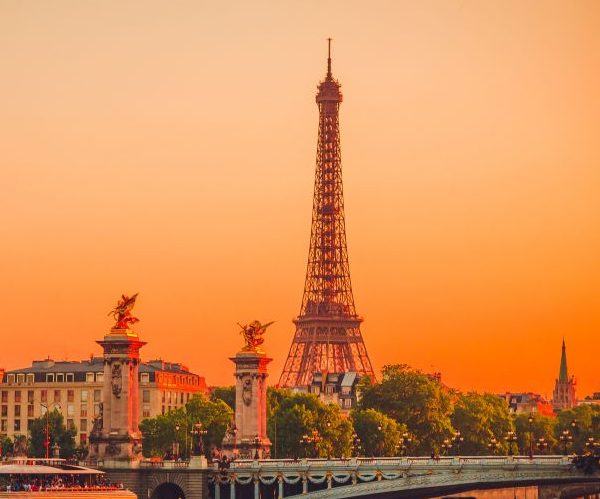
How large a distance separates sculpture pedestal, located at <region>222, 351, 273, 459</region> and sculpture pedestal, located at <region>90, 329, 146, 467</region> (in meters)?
16.7

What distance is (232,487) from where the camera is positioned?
146m

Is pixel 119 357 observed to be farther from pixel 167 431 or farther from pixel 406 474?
pixel 167 431

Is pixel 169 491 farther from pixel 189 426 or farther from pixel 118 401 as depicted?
pixel 189 426

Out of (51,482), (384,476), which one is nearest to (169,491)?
(384,476)

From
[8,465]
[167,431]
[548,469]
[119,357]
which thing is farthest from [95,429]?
[167,431]

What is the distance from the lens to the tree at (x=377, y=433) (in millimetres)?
195000

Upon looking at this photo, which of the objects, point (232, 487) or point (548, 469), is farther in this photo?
point (232, 487)

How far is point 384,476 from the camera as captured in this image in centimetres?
14100

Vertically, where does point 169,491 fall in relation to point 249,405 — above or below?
below

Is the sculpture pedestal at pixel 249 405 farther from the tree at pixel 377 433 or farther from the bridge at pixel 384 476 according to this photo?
the tree at pixel 377 433

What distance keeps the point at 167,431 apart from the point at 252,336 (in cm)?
3303

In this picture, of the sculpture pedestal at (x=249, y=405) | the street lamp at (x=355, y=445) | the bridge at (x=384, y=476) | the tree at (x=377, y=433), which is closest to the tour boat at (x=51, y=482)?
the bridge at (x=384, y=476)

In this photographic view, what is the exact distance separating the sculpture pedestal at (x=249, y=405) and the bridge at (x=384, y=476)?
1517cm

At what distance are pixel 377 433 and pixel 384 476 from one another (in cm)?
5506
